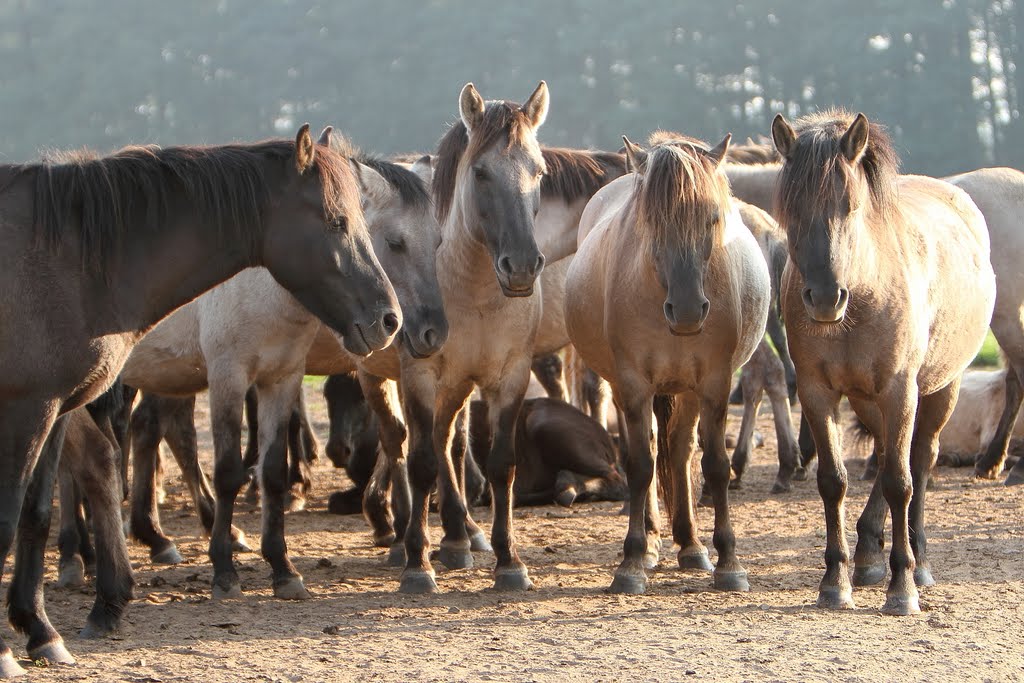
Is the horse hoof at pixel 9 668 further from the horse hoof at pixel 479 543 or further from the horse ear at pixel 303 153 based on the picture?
the horse hoof at pixel 479 543

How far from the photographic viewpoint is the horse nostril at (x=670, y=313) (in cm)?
567

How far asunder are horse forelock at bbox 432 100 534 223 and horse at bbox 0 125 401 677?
49.6 inches

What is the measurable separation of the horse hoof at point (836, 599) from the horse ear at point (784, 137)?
79.4 inches

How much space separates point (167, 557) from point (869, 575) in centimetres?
410

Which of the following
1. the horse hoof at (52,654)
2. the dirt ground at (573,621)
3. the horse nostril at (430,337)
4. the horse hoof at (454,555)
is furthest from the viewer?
the horse hoof at (454,555)

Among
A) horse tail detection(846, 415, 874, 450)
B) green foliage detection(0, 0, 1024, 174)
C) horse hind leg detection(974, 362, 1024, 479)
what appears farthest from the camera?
green foliage detection(0, 0, 1024, 174)

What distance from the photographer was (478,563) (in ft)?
23.7

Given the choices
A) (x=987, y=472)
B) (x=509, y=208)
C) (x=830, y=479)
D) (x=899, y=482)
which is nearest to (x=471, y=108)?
(x=509, y=208)

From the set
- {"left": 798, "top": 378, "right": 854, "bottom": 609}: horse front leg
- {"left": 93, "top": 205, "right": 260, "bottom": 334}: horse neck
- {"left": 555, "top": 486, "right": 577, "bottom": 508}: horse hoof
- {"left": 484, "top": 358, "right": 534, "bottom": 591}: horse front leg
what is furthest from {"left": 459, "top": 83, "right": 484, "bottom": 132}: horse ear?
{"left": 555, "top": 486, "right": 577, "bottom": 508}: horse hoof

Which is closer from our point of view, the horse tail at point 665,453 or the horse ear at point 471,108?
the horse ear at point 471,108

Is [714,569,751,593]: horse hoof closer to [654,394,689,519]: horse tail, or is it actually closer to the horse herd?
the horse herd

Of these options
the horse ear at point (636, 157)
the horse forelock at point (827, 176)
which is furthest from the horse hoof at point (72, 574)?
the horse forelock at point (827, 176)

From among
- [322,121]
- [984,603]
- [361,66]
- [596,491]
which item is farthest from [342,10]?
[984,603]

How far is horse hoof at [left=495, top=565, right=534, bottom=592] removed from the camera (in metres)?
6.37
